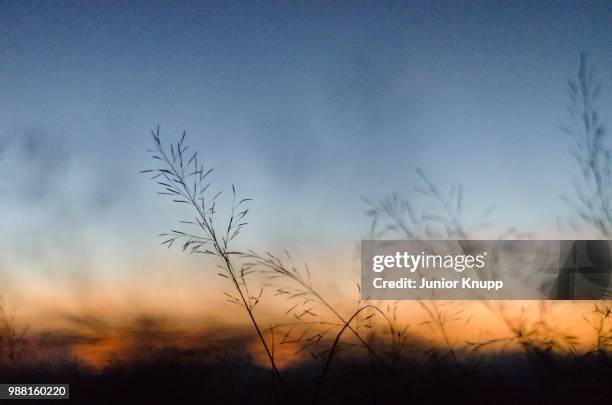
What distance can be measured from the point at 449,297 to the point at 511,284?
1.22 feet

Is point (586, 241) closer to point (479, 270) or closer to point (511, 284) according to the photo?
point (511, 284)

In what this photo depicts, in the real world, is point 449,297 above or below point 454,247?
below

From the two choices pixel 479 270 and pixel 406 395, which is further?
pixel 479 270

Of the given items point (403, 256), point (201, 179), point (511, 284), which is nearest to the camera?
point (201, 179)

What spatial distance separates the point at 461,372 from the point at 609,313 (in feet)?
2.21

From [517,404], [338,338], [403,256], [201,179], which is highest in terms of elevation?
[201,179]

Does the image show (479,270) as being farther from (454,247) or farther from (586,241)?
(586,241)

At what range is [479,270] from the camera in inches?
107

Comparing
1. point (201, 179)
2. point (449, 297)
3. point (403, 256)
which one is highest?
point (201, 179)

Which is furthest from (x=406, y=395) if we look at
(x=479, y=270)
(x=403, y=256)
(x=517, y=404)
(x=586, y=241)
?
(x=586, y=241)

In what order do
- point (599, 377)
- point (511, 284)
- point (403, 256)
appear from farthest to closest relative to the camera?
1. point (403, 256)
2. point (511, 284)
3. point (599, 377)

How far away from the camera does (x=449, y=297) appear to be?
8.94 ft

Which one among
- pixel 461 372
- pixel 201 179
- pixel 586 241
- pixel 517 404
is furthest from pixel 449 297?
pixel 201 179

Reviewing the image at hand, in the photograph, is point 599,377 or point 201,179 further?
point 201,179
